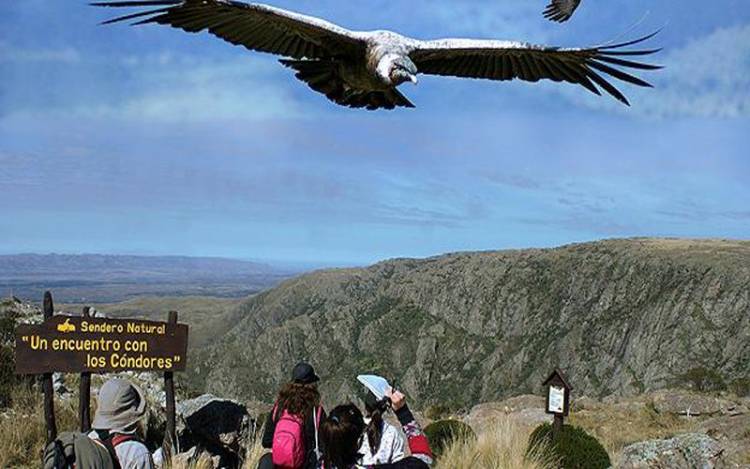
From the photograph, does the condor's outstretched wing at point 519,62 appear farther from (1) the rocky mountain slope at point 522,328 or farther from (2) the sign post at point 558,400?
(1) the rocky mountain slope at point 522,328

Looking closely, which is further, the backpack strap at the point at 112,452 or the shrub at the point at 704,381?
the shrub at the point at 704,381

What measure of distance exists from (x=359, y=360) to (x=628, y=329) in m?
40.9

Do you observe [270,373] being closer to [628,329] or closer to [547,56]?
[628,329]

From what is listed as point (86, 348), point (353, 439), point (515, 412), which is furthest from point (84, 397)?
point (515, 412)

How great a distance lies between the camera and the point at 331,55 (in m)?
6.03

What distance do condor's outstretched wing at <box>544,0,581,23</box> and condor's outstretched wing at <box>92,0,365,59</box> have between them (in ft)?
4.74

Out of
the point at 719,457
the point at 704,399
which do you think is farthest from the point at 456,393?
the point at 719,457

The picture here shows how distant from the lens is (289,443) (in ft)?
17.2

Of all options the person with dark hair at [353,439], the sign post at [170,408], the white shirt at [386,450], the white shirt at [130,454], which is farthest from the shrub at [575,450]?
the white shirt at [130,454]

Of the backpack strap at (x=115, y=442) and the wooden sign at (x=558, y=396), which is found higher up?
the backpack strap at (x=115, y=442)

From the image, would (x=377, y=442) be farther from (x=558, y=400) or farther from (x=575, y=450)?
(x=558, y=400)

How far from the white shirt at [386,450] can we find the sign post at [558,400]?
5935mm

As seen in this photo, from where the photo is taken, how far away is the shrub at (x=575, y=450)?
31.5 feet

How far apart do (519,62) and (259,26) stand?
219cm
